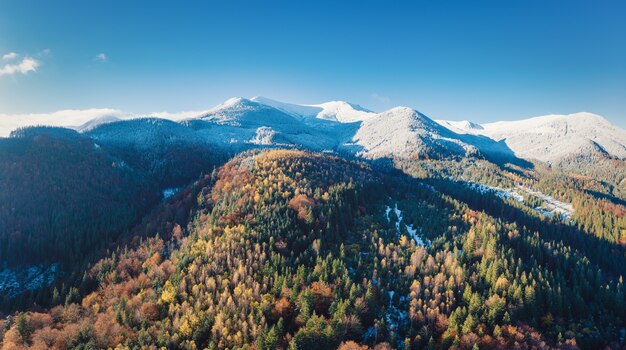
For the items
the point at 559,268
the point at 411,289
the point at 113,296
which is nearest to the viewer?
the point at 411,289

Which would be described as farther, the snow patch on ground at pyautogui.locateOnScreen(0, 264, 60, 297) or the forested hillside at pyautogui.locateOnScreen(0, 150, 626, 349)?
the snow patch on ground at pyautogui.locateOnScreen(0, 264, 60, 297)

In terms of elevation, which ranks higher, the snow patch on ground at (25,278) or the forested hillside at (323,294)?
the forested hillside at (323,294)

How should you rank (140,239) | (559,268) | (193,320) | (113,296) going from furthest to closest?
(140,239) < (559,268) < (113,296) < (193,320)

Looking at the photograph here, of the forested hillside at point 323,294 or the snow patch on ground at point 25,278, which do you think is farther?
the snow patch on ground at point 25,278

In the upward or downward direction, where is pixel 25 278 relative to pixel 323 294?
downward

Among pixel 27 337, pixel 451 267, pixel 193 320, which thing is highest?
pixel 451 267

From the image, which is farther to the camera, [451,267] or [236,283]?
[451,267]

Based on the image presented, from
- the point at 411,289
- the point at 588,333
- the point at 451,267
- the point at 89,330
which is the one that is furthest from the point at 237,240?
the point at 588,333

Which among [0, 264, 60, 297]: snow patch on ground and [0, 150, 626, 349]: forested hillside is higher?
[0, 150, 626, 349]: forested hillside

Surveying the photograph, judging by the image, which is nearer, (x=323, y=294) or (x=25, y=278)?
(x=323, y=294)

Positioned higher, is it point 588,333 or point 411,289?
point 411,289

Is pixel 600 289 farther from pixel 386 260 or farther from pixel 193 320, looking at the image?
pixel 193 320
